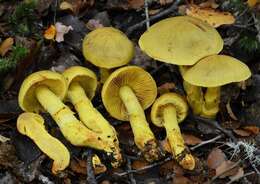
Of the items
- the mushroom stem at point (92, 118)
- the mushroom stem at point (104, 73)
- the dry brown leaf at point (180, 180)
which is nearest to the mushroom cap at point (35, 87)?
the mushroom stem at point (92, 118)

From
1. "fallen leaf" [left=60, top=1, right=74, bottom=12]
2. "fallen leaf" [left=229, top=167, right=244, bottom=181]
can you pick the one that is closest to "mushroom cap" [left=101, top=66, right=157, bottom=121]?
"fallen leaf" [left=229, top=167, right=244, bottom=181]

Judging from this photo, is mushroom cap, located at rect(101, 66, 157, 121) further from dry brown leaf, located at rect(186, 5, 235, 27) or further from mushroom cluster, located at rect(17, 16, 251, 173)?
dry brown leaf, located at rect(186, 5, 235, 27)

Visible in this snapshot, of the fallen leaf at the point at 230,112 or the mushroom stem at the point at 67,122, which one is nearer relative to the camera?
the mushroom stem at the point at 67,122

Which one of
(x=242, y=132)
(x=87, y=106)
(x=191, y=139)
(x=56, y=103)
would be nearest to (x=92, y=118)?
(x=87, y=106)

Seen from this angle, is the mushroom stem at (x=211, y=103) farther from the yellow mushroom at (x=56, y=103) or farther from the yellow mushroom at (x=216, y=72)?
the yellow mushroom at (x=56, y=103)

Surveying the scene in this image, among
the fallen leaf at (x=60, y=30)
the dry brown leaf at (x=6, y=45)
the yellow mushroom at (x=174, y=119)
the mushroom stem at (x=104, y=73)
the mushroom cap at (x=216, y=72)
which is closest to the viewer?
the mushroom cap at (x=216, y=72)

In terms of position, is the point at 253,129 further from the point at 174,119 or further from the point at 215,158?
the point at 174,119

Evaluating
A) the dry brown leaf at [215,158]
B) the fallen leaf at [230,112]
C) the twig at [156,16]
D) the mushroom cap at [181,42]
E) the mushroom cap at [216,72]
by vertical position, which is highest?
the mushroom cap at [181,42]

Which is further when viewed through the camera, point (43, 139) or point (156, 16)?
point (156, 16)
